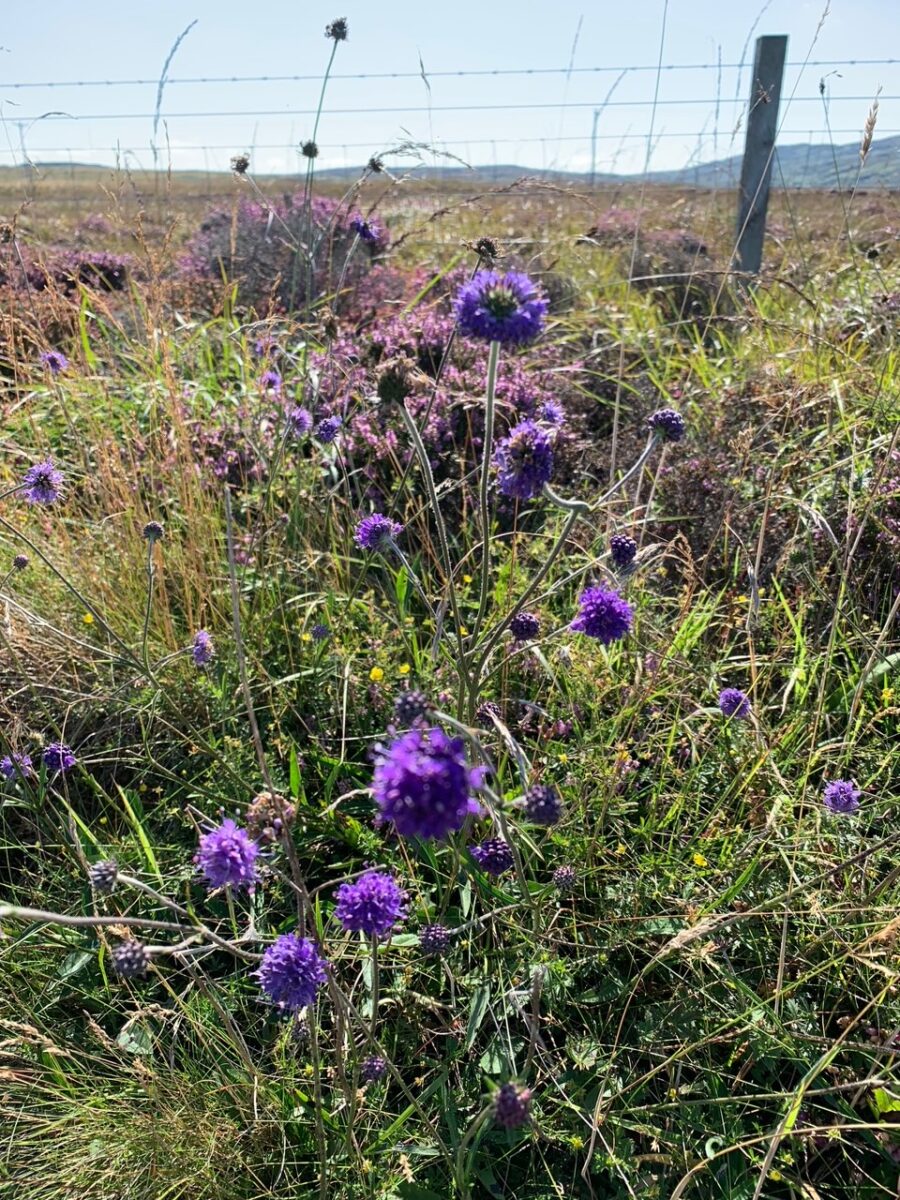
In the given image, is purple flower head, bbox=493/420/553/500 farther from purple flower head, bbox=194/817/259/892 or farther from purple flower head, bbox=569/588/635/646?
purple flower head, bbox=194/817/259/892

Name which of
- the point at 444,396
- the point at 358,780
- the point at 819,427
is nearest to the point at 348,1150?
the point at 358,780

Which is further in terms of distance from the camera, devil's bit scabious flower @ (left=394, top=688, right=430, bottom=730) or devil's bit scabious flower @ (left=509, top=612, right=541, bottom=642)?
devil's bit scabious flower @ (left=509, top=612, right=541, bottom=642)

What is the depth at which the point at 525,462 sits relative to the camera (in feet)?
4.92

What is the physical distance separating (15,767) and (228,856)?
1.03 meters

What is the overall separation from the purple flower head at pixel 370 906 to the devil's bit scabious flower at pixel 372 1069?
1.08 ft

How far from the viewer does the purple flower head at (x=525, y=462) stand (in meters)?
1.50

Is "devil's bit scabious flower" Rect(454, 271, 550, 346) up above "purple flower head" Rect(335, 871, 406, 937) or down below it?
above

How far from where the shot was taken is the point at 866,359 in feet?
12.7

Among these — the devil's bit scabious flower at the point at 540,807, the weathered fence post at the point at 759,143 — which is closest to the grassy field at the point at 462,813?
the devil's bit scabious flower at the point at 540,807

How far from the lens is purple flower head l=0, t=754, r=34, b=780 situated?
2000 millimetres

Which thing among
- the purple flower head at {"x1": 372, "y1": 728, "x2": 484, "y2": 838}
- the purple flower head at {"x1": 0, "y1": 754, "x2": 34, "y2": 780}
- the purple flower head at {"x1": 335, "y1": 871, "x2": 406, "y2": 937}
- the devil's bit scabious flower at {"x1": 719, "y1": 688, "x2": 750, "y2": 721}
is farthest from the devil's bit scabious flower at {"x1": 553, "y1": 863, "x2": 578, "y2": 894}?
the purple flower head at {"x1": 0, "y1": 754, "x2": 34, "y2": 780}

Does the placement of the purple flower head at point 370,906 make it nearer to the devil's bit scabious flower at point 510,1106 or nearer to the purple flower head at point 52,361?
the devil's bit scabious flower at point 510,1106

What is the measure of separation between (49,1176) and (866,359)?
4232mm

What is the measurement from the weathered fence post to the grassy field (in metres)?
1.79
